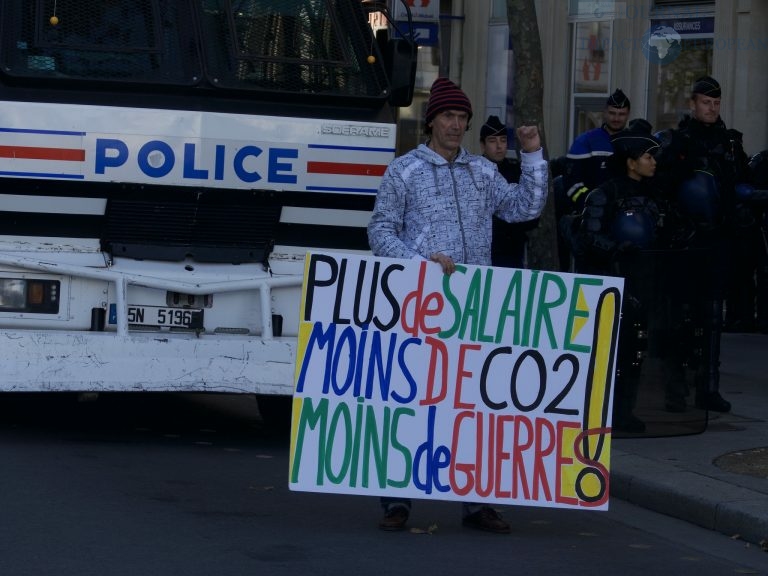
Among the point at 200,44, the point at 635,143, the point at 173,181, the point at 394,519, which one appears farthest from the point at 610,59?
the point at 394,519

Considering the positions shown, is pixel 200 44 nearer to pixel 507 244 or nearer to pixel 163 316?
pixel 163 316

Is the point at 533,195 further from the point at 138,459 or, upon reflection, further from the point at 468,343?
the point at 138,459

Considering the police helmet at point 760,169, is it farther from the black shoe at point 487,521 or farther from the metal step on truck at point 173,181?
the black shoe at point 487,521

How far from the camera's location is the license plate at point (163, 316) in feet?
29.8

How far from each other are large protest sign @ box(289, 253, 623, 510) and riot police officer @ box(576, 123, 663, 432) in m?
2.31

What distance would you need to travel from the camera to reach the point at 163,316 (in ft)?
29.9

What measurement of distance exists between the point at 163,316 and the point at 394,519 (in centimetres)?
245

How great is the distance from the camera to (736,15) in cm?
1884

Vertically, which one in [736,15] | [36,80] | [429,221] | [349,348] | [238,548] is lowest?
[238,548]

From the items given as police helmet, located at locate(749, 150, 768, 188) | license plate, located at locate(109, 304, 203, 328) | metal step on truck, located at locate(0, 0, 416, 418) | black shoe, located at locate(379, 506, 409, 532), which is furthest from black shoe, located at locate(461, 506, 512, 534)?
police helmet, located at locate(749, 150, 768, 188)

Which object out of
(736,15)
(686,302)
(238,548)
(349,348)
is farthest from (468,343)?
(736,15)

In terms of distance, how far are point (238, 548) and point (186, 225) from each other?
9.72 feet

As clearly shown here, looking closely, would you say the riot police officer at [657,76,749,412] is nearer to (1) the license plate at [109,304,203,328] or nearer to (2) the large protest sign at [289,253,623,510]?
(1) the license plate at [109,304,203,328]

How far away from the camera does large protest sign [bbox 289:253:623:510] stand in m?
7.09
